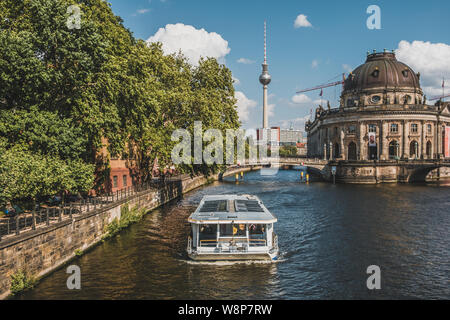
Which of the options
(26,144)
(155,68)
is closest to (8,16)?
(26,144)

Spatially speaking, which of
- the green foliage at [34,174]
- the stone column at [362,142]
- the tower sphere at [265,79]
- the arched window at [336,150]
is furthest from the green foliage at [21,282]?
the tower sphere at [265,79]

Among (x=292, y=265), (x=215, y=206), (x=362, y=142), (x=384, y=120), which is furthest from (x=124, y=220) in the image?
(x=384, y=120)

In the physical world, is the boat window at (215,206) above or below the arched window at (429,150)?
below

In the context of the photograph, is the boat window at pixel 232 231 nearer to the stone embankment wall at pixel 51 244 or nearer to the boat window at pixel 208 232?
the boat window at pixel 208 232

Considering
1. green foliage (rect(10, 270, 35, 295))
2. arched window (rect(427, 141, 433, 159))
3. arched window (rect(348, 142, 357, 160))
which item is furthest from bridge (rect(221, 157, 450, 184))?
green foliage (rect(10, 270, 35, 295))

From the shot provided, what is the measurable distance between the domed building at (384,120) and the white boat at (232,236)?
73694 millimetres

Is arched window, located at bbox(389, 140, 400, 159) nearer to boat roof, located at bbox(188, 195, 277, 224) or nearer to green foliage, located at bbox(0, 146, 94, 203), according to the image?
boat roof, located at bbox(188, 195, 277, 224)

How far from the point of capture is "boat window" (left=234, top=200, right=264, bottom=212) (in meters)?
26.1

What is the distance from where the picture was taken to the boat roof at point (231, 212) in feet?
74.6

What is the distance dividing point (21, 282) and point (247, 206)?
15.2m

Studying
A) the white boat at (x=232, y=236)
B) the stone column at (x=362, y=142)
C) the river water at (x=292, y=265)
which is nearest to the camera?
the river water at (x=292, y=265)

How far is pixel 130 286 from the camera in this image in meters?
20.4

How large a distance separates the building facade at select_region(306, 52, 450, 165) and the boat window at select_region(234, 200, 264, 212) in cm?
6954

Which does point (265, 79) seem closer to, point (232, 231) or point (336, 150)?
point (336, 150)
